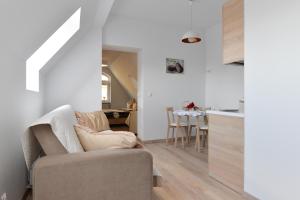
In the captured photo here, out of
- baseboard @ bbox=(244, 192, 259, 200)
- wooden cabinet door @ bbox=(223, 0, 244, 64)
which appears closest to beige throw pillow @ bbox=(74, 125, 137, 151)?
baseboard @ bbox=(244, 192, 259, 200)

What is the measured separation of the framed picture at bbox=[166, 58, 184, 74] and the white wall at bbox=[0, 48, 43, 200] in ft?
11.3

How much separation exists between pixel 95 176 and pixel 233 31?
219cm

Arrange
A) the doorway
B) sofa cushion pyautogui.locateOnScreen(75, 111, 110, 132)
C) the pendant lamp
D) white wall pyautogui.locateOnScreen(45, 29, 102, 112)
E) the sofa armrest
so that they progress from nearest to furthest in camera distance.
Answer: the sofa armrest → sofa cushion pyautogui.locateOnScreen(75, 111, 110, 132) → the pendant lamp → white wall pyautogui.locateOnScreen(45, 29, 102, 112) → the doorway

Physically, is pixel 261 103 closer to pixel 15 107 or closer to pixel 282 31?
pixel 282 31

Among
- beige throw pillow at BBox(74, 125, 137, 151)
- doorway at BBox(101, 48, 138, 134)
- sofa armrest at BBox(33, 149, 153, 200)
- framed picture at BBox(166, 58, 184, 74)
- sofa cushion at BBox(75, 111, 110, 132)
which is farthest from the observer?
doorway at BBox(101, 48, 138, 134)

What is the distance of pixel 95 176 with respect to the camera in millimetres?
1316

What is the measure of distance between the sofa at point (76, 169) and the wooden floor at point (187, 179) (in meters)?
0.75

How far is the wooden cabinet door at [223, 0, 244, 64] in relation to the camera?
223 cm

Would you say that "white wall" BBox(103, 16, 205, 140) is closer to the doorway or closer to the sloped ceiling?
the doorway

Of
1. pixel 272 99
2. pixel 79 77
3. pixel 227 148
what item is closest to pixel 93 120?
pixel 79 77

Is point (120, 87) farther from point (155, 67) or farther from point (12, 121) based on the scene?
point (12, 121)

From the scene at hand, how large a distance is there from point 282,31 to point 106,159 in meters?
1.80

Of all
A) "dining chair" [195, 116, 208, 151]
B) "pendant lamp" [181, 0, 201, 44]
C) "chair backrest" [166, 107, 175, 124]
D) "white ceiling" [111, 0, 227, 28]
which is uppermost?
"white ceiling" [111, 0, 227, 28]

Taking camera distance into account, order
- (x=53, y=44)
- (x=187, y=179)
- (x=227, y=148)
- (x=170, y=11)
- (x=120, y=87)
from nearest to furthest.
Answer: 1. (x=227, y=148)
2. (x=187, y=179)
3. (x=53, y=44)
4. (x=170, y=11)
5. (x=120, y=87)
